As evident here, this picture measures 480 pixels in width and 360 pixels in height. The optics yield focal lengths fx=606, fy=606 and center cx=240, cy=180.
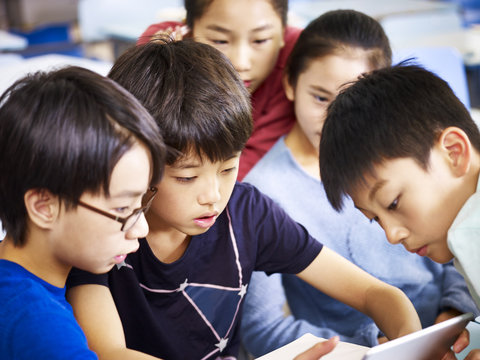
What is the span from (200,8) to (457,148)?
0.77 metres

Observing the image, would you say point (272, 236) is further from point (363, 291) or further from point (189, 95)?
point (189, 95)

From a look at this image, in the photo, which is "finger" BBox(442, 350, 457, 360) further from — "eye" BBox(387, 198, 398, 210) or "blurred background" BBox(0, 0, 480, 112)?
"blurred background" BBox(0, 0, 480, 112)

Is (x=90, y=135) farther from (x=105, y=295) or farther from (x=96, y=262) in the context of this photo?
(x=105, y=295)

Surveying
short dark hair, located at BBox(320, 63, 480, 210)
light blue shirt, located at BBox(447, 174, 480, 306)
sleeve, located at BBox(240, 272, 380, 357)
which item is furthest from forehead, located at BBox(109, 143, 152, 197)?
sleeve, located at BBox(240, 272, 380, 357)

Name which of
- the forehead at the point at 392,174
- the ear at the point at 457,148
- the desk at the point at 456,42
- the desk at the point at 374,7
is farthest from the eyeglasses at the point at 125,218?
the desk at the point at 374,7

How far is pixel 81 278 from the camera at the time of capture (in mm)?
907

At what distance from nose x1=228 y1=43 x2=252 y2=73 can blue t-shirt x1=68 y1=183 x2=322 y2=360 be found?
0.37 meters

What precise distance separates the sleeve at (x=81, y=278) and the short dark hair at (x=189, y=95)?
21cm

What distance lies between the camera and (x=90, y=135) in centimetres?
73

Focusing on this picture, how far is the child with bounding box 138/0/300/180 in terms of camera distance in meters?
1.41

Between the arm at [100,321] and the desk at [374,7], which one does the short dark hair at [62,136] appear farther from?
the desk at [374,7]

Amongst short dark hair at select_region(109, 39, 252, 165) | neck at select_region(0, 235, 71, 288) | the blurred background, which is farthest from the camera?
the blurred background

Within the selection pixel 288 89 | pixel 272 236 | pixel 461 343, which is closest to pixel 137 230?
pixel 272 236

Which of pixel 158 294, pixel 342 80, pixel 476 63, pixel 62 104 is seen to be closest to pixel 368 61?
pixel 342 80
